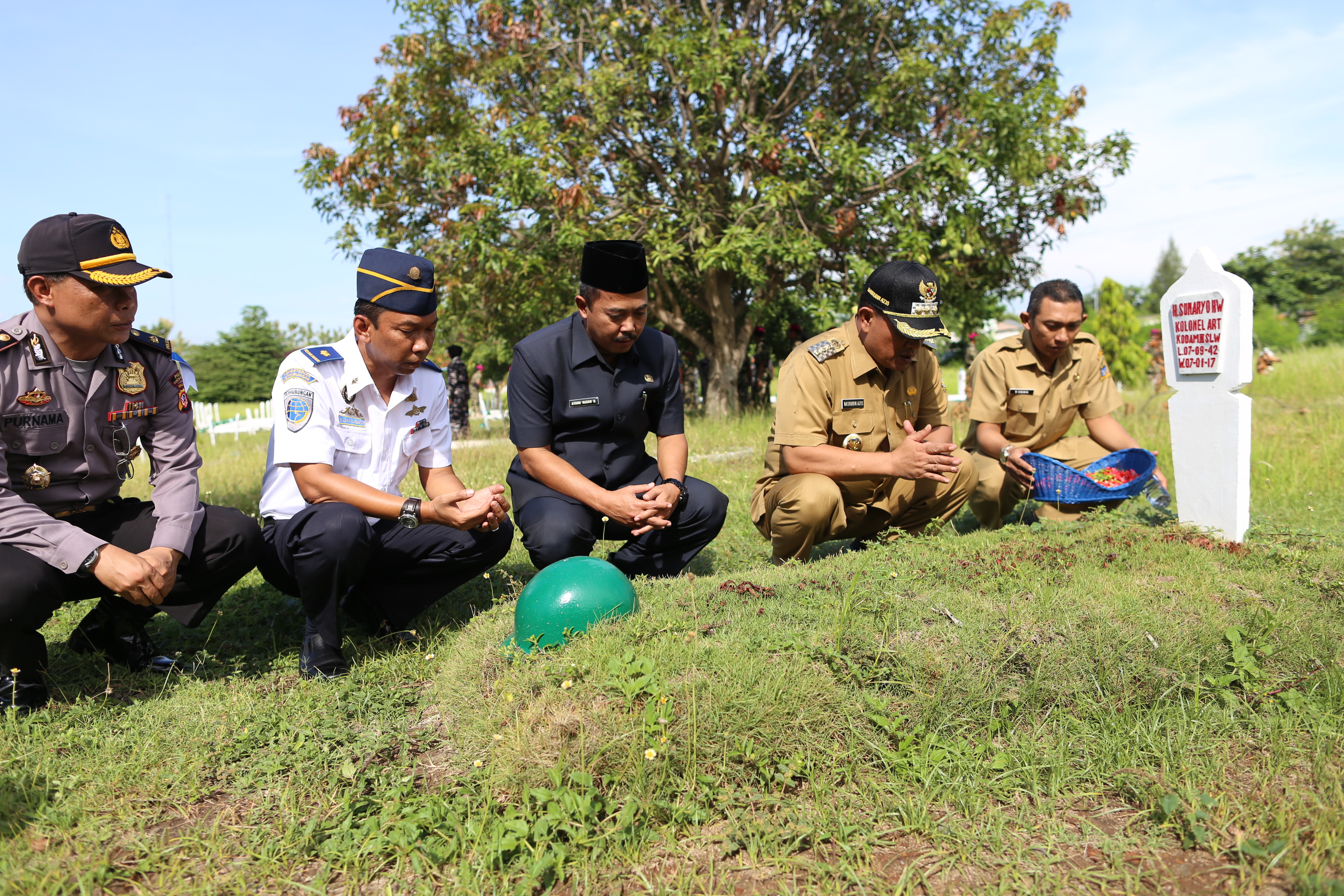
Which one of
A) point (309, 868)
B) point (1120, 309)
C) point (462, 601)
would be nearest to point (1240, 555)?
point (462, 601)

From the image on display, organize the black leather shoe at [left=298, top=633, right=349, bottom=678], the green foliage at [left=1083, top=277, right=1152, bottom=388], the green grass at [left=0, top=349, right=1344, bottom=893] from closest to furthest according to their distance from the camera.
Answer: the green grass at [left=0, top=349, right=1344, bottom=893]
the black leather shoe at [left=298, top=633, right=349, bottom=678]
the green foliage at [left=1083, top=277, right=1152, bottom=388]

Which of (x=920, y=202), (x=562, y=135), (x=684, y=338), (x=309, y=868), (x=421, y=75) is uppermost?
(x=421, y=75)

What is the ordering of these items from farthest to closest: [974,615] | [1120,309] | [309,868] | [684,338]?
1. [1120,309]
2. [684,338]
3. [974,615]
4. [309,868]

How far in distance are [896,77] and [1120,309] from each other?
13.6 m

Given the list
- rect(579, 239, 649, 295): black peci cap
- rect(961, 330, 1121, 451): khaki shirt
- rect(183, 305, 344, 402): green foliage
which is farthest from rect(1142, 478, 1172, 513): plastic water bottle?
rect(183, 305, 344, 402): green foliage

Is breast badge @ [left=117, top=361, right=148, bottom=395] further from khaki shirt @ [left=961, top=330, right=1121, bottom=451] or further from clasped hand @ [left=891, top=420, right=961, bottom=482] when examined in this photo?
khaki shirt @ [left=961, top=330, right=1121, bottom=451]

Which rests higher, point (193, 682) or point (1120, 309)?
point (1120, 309)

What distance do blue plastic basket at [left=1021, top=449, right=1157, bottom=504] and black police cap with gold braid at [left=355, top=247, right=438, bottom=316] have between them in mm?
3588

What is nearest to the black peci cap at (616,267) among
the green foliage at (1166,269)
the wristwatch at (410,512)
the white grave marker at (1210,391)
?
the wristwatch at (410,512)

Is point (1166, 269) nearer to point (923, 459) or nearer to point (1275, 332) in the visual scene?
point (1275, 332)

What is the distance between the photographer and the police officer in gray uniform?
10.0ft

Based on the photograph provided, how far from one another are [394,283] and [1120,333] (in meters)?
22.9

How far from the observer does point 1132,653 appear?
3.21m

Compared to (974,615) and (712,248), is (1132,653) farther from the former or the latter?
(712,248)
